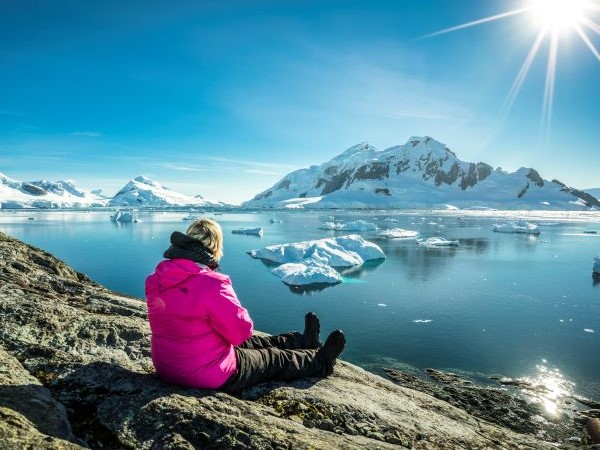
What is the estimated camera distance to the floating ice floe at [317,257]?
1967cm

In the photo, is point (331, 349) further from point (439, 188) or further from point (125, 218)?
point (439, 188)

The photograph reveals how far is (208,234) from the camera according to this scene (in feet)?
10.2

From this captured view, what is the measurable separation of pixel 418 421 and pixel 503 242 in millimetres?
37613

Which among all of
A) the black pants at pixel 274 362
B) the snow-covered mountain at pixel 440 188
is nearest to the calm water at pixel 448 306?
the black pants at pixel 274 362

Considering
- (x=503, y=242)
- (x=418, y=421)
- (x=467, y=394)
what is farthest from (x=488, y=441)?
(x=503, y=242)

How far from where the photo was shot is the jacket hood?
2.96 m

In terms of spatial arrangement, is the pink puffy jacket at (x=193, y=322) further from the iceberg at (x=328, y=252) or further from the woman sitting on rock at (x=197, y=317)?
the iceberg at (x=328, y=252)

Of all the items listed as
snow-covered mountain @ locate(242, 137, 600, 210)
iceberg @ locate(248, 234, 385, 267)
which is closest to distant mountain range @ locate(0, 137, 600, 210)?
snow-covered mountain @ locate(242, 137, 600, 210)

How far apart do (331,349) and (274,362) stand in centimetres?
77

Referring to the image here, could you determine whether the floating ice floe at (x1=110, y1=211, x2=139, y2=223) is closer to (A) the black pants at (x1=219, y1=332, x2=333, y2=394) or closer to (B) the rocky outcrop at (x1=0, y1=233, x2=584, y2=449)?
(B) the rocky outcrop at (x1=0, y1=233, x2=584, y2=449)

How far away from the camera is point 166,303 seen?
119 inches

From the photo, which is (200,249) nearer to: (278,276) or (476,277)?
(278,276)

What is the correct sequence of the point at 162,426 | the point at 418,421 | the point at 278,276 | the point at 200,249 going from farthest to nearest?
→ 1. the point at 278,276
2. the point at 418,421
3. the point at 200,249
4. the point at 162,426

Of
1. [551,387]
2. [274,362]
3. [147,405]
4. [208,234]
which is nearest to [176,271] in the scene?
[208,234]
